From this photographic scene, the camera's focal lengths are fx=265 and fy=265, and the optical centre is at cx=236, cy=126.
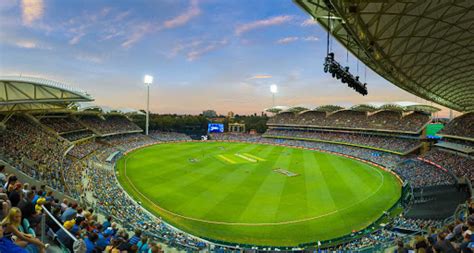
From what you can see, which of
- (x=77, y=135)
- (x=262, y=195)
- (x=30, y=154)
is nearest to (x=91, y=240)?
(x=30, y=154)

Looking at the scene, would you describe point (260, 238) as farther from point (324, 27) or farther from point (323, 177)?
point (323, 177)

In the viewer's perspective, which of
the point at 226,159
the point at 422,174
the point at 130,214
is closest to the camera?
the point at 130,214

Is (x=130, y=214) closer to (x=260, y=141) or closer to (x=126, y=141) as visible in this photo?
(x=126, y=141)

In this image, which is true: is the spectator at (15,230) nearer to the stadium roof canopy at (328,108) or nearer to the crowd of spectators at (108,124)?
the crowd of spectators at (108,124)

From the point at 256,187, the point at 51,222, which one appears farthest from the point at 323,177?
the point at 51,222

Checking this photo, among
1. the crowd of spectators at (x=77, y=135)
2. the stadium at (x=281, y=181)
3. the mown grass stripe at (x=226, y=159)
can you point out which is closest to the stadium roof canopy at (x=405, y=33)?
the stadium at (x=281, y=181)

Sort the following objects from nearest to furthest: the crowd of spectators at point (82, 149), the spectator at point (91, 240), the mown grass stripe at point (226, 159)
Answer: the spectator at point (91, 240)
the crowd of spectators at point (82, 149)
the mown grass stripe at point (226, 159)

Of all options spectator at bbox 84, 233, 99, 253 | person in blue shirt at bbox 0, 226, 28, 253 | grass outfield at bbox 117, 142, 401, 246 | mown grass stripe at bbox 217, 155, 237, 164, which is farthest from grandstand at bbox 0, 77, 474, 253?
mown grass stripe at bbox 217, 155, 237, 164
